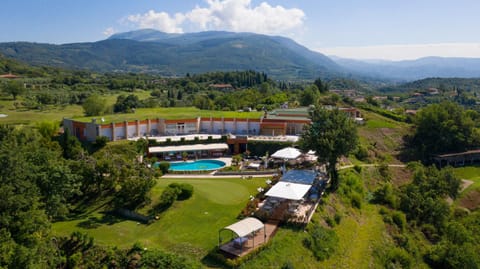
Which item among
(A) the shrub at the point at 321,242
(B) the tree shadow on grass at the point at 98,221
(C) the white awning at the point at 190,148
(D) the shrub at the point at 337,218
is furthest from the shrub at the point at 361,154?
(B) the tree shadow on grass at the point at 98,221

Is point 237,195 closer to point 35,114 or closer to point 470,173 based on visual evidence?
point 470,173

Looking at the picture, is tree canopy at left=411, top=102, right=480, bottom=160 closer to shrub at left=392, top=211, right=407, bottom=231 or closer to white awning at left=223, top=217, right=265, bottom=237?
shrub at left=392, top=211, right=407, bottom=231

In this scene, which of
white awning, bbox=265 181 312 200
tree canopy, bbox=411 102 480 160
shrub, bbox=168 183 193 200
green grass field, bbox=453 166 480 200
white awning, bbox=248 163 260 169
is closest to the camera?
white awning, bbox=265 181 312 200

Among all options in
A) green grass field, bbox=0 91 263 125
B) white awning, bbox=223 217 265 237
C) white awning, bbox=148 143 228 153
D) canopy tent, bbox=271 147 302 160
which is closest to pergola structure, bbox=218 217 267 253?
white awning, bbox=223 217 265 237

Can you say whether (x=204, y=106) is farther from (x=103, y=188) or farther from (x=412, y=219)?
(x=412, y=219)

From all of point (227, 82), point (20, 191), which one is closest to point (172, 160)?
point (20, 191)

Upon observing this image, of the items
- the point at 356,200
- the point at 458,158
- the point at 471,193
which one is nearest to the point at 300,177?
Answer: the point at 356,200
